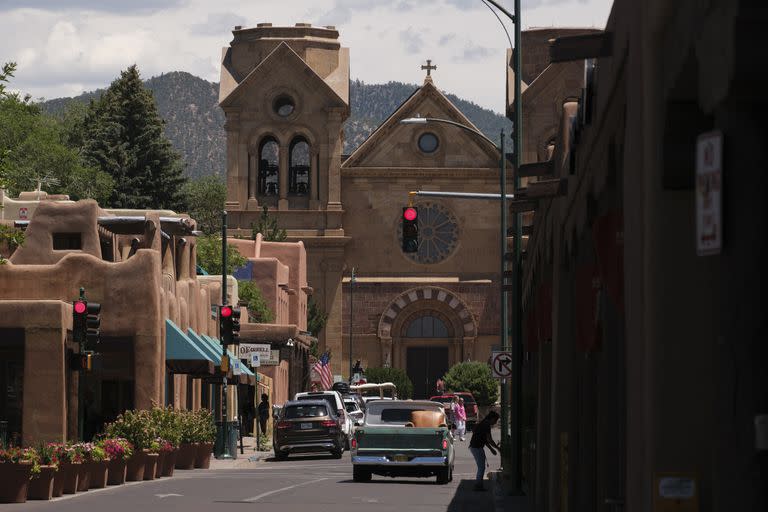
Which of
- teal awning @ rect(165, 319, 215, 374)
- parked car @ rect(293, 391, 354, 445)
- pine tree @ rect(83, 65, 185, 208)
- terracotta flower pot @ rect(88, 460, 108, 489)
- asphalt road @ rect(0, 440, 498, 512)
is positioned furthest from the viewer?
pine tree @ rect(83, 65, 185, 208)

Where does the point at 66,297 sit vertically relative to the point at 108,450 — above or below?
above

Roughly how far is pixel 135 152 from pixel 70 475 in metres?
73.2

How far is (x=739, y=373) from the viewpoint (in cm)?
609

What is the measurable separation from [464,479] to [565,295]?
19.7 meters

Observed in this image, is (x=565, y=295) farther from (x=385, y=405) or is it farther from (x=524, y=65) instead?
(x=524, y=65)

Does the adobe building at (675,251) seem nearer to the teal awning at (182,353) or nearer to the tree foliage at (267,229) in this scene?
the teal awning at (182,353)

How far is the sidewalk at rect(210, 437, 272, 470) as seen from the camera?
40.6 meters

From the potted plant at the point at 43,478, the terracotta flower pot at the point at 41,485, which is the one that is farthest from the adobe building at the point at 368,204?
the terracotta flower pot at the point at 41,485

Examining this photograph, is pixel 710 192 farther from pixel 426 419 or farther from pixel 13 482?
pixel 426 419

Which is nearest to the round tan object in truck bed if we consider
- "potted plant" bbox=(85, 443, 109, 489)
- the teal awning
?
"potted plant" bbox=(85, 443, 109, 489)

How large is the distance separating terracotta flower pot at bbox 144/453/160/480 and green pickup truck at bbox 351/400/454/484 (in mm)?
3900

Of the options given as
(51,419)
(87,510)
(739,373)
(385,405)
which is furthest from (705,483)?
(51,419)

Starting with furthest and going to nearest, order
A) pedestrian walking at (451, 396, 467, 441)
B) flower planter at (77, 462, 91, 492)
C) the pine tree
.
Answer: the pine tree → pedestrian walking at (451, 396, 467, 441) → flower planter at (77, 462, 91, 492)

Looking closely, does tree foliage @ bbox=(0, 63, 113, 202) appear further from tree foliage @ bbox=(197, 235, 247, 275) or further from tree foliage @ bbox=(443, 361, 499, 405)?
tree foliage @ bbox=(443, 361, 499, 405)
